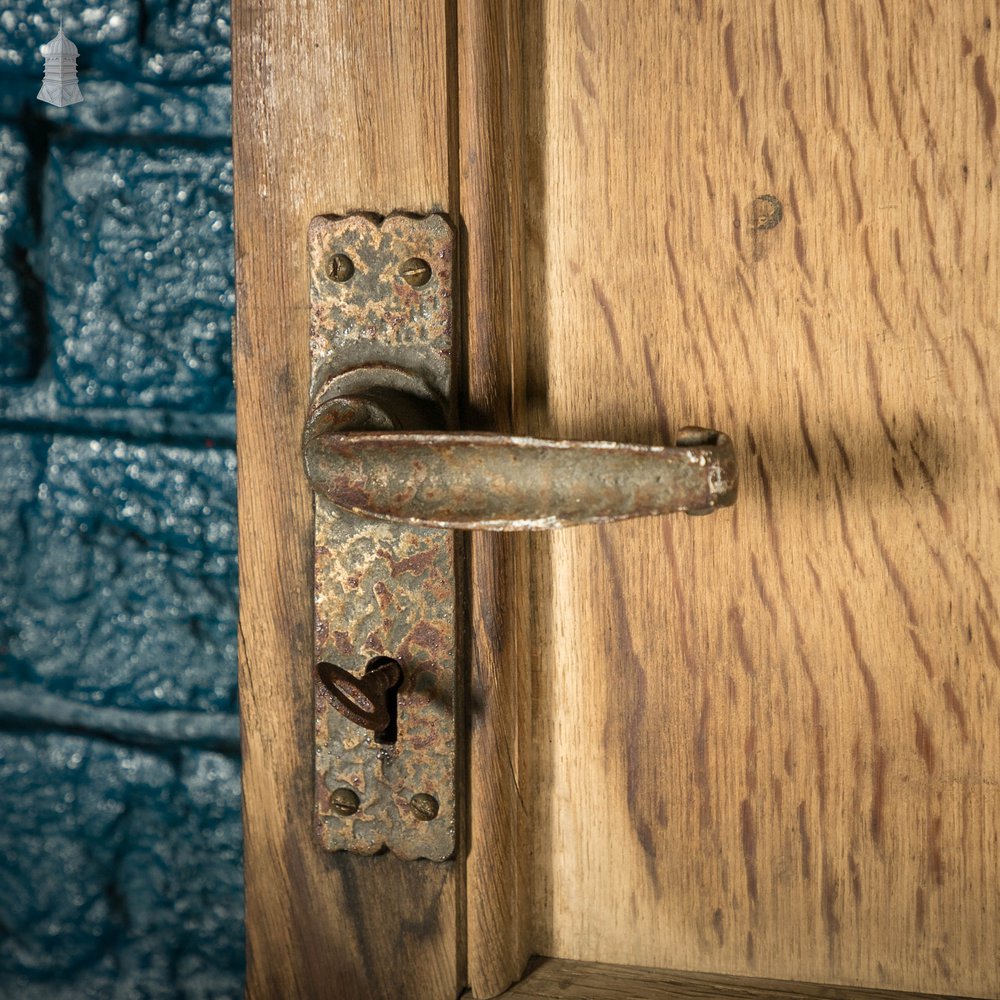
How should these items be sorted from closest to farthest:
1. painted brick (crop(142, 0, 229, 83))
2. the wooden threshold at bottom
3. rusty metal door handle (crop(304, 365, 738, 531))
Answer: rusty metal door handle (crop(304, 365, 738, 531)), the wooden threshold at bottom, painted brick (crop(142, 0, 229, 83))

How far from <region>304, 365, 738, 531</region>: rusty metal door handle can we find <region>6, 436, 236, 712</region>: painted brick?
0.87 ft

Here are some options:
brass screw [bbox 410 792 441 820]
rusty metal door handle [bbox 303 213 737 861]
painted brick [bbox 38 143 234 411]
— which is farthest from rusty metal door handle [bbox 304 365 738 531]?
painted brick [bbox 38 143 234 411]

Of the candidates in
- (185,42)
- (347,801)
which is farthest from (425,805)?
(185,42)

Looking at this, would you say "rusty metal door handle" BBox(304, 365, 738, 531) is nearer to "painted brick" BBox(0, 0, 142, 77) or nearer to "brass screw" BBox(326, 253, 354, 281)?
"brass screw" BBox(326, 253, 354, 281)

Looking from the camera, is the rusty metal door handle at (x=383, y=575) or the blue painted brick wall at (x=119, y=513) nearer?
the rusty metal door handle at (x=383, y=575)

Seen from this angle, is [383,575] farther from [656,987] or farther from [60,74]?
[60,74]

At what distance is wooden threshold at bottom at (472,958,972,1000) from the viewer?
0.54 meters

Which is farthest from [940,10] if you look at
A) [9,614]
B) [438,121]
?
[9,614]

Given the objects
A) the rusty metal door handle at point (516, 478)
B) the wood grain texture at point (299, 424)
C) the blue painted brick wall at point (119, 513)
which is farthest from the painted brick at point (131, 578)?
the rusty metal door handle at point (516, 478)

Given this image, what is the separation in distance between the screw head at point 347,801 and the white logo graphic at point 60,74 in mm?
476

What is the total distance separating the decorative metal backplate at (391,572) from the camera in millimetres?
503

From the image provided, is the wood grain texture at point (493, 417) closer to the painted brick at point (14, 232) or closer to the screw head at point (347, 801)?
the screw head at point (347, 801)

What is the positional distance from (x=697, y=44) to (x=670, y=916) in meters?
0.45

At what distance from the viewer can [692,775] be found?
1.82 ft
